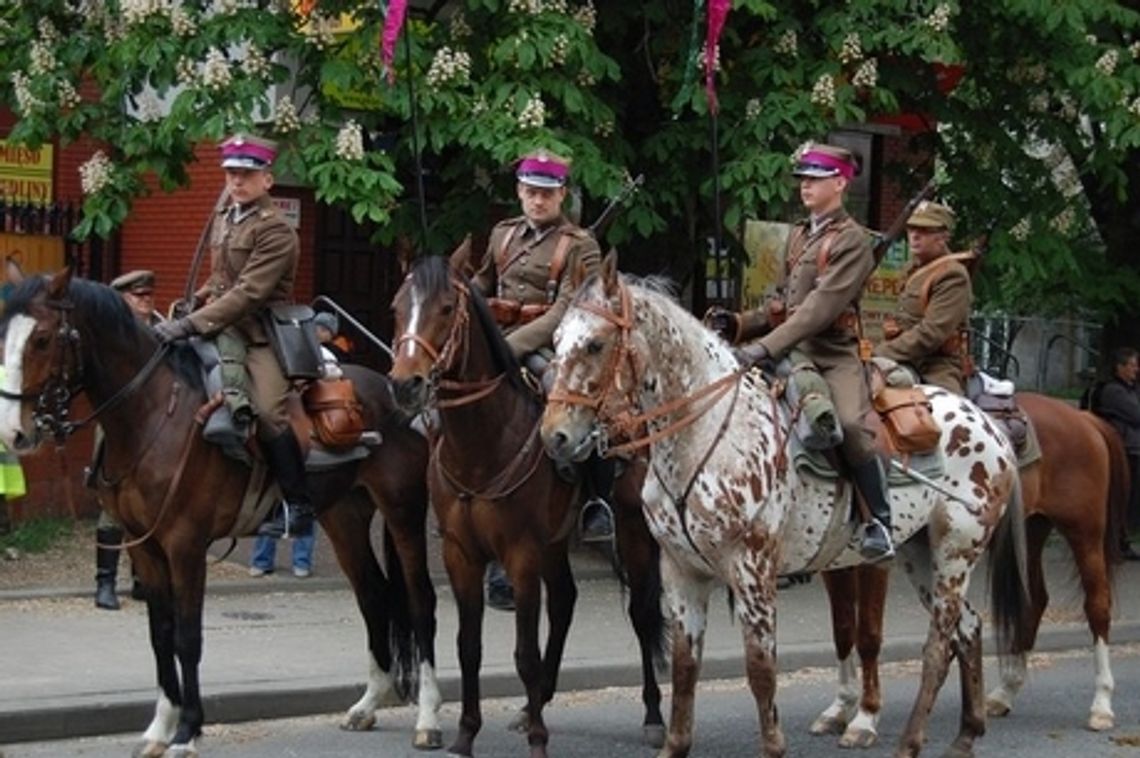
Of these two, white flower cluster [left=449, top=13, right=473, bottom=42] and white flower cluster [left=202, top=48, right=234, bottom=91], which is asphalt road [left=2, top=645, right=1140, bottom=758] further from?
white flower cluster [left=449, top=13, right=473, bottom=42]

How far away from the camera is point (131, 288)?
13.9 metres

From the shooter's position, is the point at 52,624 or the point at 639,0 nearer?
the point at 52,624

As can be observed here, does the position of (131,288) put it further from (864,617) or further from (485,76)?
(864,617)

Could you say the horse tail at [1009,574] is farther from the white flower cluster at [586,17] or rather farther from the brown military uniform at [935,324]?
the white flower cluster at [586,17]

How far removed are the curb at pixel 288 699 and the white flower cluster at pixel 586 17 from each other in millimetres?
4640

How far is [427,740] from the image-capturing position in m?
10.4

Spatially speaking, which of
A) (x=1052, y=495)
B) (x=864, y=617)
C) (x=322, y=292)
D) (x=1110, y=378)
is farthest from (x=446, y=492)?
(x=1110, y=378)

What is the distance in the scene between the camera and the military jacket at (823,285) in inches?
379

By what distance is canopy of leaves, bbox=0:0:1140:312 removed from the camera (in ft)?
44.9

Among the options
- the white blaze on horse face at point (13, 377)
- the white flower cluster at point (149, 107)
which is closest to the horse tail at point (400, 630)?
the white blaze on horse face at point (13, 377)

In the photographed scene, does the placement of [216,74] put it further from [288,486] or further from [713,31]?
[288,486]

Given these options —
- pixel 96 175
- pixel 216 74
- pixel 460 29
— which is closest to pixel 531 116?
pixel 460 29

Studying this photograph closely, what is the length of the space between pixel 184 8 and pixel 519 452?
553 cm

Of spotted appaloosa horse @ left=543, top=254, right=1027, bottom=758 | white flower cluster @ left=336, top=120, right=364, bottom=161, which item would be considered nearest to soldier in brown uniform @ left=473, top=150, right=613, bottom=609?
spotted appaloosa horse @ left=543, top=254, right=1027, bottom=758
